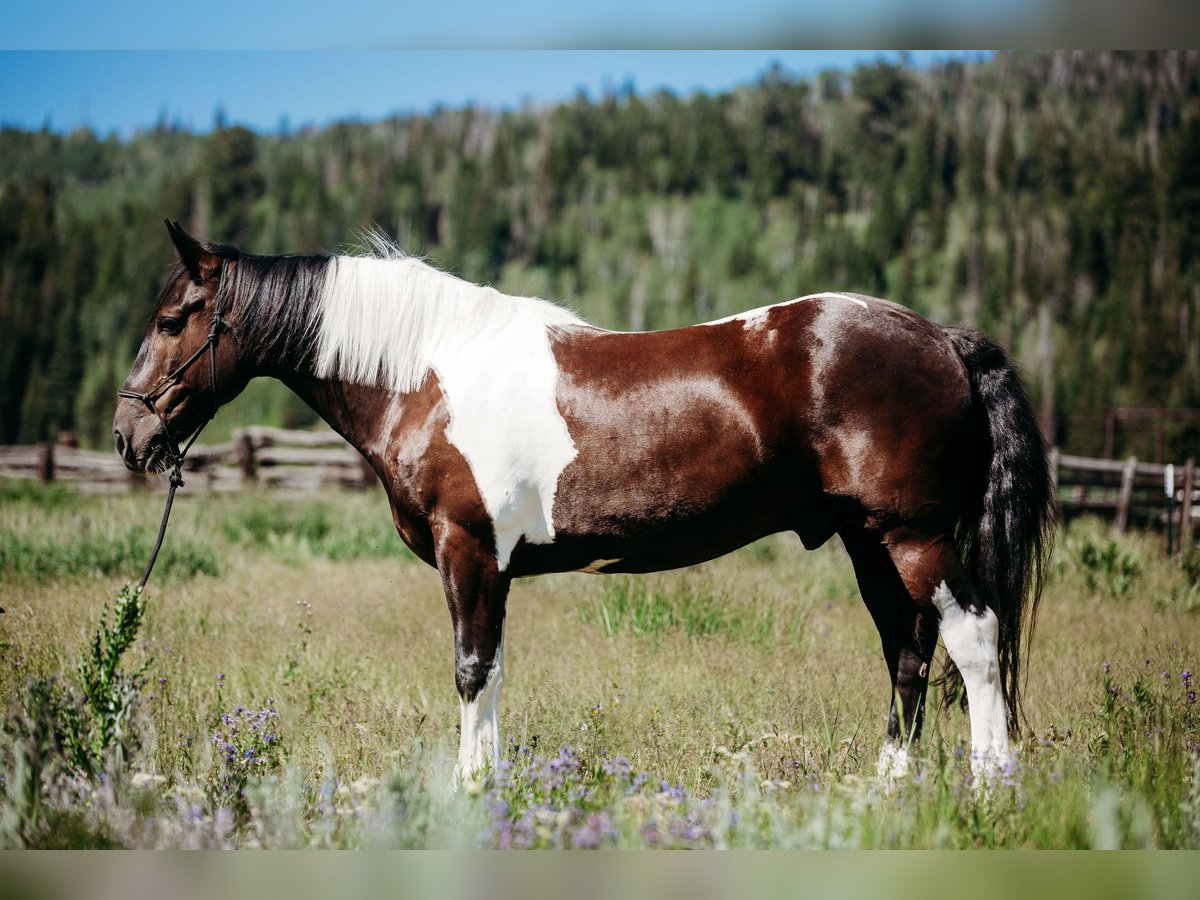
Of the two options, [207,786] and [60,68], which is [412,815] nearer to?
[207,786]

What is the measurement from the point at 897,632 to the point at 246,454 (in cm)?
1748

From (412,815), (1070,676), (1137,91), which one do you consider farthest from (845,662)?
(1137,91)

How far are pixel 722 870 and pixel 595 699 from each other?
1.87 metres

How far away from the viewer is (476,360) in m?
3.75

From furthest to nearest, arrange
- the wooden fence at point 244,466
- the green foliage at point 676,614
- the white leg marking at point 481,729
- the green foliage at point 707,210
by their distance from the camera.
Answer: the green foliage at point 707,210 < the wooden fence at point 244,466 < the green foliage at point 676,614 < the white leg marking at point 481,729

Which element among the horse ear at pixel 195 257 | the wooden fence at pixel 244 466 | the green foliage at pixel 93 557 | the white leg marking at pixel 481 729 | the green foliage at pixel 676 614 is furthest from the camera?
the wooden fence at pixel 244 466

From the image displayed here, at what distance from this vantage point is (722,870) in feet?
9.32

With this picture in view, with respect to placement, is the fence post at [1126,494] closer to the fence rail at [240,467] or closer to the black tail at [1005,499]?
the fence rail at [240,467]

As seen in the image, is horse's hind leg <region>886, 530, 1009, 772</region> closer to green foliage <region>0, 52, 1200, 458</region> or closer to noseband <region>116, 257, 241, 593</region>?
noseband <region>116, 257, 241, 593</region>

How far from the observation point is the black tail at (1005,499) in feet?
12.2

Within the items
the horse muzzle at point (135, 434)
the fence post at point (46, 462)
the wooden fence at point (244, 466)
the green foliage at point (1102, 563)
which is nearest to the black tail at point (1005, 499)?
the horse muzzle at point (135, 434)

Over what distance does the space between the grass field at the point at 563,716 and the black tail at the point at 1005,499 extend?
58cm

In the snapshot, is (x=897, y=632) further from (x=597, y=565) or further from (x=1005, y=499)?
(x=597, y=565)

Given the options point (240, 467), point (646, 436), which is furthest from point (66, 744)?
point (240, 467)
